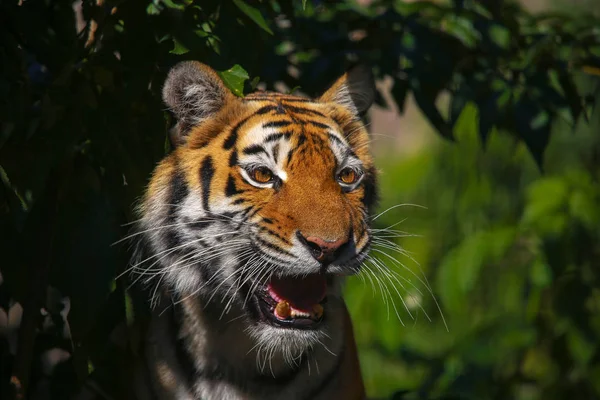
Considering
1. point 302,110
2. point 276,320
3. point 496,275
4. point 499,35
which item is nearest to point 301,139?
point 302,110

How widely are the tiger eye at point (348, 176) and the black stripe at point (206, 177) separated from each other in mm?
273

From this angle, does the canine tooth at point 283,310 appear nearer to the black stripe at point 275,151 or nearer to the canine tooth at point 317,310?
the canine tooth at point 317,310

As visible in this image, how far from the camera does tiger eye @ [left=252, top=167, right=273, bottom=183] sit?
2053 mm

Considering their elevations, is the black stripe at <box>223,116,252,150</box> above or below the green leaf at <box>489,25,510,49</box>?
above

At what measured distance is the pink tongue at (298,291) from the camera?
2057mm

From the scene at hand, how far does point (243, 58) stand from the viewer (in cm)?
211

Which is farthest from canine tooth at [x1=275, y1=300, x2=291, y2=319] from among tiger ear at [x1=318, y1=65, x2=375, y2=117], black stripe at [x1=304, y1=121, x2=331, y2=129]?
tiger ear at [x1=318, y1=65, x2=375, y2=117]

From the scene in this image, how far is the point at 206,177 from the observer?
2113mm

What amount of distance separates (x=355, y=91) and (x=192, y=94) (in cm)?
43

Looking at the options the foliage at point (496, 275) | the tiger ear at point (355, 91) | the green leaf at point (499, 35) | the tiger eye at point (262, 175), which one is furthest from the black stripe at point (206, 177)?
the green leaf at point (499, 35)

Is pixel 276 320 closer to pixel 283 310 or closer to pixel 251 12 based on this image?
pixel 283 310

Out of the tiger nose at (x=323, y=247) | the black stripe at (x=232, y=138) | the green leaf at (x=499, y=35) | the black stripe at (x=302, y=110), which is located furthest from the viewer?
the green leaf at (x=499, y=35)

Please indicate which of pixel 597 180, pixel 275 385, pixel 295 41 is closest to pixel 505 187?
pixel 597 180

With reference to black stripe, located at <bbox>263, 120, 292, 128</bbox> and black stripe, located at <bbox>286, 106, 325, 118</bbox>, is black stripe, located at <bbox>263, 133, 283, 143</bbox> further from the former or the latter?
black stripe, located at <bbox>286, 106, 325, 118</bbox>
